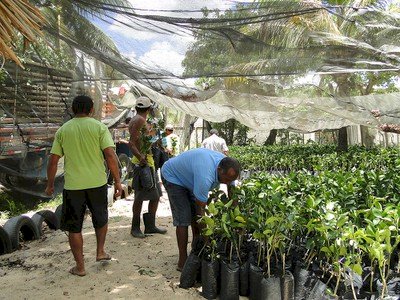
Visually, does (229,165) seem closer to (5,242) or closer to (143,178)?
(143,178)

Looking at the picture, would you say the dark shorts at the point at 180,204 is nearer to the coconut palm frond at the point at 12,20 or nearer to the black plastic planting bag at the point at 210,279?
the black plastic planting bag at the point at 210,279

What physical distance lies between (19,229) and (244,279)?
9.31 feet

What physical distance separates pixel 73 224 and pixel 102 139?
0.77m

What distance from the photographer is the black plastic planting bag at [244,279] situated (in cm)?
316

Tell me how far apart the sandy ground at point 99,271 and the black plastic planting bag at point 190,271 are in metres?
0.06

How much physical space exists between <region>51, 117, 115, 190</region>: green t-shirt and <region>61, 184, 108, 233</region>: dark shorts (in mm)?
62

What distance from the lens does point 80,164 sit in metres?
3.45

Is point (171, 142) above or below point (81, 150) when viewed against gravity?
above

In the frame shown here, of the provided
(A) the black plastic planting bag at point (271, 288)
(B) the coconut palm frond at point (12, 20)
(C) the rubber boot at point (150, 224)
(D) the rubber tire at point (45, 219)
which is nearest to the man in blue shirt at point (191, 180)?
(A) the black plastic planting bag at point (271, 288)

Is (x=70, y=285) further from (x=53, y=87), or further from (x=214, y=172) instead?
(x=53, y=87)

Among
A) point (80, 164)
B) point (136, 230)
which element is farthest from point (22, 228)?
point (80, 164)

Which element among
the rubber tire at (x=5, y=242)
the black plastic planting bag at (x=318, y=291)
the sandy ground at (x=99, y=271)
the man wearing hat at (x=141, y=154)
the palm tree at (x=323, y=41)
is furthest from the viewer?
the man wearing hat at (x=141, y=154)

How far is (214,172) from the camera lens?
318 cm

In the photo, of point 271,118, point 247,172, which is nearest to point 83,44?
point 271,118
